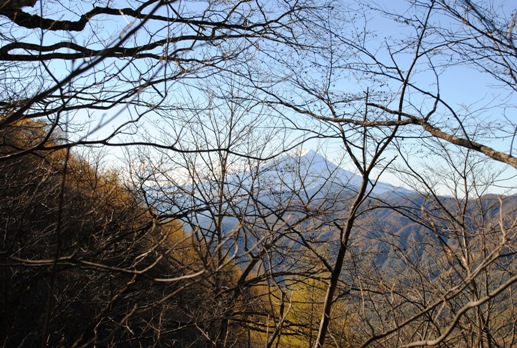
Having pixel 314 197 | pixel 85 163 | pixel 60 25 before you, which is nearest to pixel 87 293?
pixel 85 163

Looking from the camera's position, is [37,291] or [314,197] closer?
[314,197]

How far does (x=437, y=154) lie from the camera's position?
381 cm

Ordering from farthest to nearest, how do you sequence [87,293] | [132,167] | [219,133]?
[87,293]
[219,133]
[132,167]

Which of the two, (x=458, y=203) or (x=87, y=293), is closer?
(x=458, y=203)

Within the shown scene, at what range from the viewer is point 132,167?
23.8 ft

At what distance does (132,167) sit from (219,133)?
166 centimetres

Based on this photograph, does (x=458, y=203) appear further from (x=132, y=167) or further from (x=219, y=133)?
(x=132, y=167)

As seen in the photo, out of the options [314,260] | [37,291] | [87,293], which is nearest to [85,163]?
[87,293]

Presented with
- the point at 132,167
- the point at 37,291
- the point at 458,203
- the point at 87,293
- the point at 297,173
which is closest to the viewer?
A: the point at 458,203

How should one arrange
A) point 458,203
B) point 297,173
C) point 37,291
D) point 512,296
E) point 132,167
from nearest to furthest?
point 512,296 → point 458,203 → point 297,173 → point 132,167 → point 37,291

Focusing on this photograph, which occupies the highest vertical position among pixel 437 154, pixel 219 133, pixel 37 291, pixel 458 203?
pixel 219 133

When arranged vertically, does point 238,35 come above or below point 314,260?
above

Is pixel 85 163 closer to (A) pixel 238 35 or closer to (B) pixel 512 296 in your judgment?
(A) pixel 238 35

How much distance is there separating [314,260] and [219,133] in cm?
283
